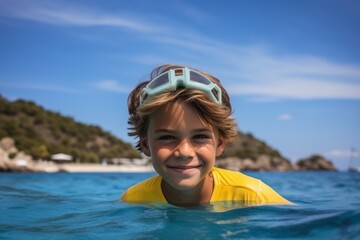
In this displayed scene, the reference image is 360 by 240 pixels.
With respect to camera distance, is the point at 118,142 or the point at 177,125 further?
the point at 118,142

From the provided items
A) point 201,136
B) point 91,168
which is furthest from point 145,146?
point 91,168

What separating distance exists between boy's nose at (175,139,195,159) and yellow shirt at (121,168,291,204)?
847mm

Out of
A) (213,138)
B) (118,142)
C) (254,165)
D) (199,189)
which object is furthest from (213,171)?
(254,165)

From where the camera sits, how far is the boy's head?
3.58 meters

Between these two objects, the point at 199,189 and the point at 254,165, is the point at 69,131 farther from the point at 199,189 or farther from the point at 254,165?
the point at 199,189

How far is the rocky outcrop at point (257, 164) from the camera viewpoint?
126312mm

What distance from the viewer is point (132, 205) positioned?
4340mm

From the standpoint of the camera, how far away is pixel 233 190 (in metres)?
4.11

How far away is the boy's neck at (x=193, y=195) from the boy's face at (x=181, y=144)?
1.49 feet

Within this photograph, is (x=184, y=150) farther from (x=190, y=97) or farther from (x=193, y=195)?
(x=193, y=195)

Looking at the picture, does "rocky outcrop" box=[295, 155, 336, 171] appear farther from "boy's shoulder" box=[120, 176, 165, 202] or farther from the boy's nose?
the boy's nose

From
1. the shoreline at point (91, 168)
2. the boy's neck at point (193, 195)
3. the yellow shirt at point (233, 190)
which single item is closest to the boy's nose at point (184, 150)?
the boy's neck at point (193, 195)

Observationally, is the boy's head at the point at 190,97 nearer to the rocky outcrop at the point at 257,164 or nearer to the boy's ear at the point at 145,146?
the boy's ear at the point at 145,146

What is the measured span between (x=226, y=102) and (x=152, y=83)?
0.75 metres
